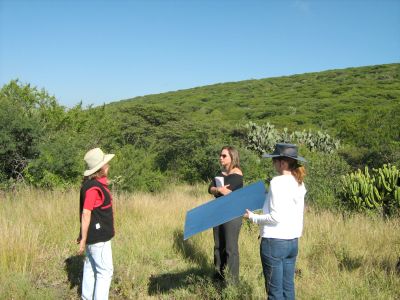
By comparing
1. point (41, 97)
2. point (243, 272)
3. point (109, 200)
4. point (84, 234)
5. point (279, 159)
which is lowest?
point (243, 272)

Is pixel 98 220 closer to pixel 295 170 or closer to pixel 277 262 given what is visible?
pixel 277 262

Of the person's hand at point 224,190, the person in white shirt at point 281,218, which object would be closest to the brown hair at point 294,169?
the person in white shirt at point 281,218

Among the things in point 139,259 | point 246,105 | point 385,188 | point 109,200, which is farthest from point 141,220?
point 246,105

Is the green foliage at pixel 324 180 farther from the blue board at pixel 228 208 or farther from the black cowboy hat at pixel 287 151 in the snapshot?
the black cowboy hat at pixel 287 151

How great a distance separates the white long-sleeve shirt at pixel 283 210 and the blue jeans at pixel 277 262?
71 millimetres

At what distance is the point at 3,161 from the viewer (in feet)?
31.3

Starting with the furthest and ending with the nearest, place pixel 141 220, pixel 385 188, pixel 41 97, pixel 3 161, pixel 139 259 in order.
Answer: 1. pixel 41 97
2. pixel 3 161
3. pixel 385 188
4. pixel 141 220
5. pixel 139 259

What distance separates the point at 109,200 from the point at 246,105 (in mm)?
39512

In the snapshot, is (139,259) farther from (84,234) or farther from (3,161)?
(3,161)

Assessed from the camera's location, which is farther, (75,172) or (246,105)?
(246,105)

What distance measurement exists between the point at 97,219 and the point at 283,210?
1853mm

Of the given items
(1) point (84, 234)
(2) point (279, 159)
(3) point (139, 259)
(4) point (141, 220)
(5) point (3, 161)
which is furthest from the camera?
(5) point (3, 161)

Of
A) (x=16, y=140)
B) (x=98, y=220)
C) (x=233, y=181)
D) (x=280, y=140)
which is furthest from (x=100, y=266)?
(x=280, y=140)

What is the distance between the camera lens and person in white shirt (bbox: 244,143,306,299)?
3.13 meters
